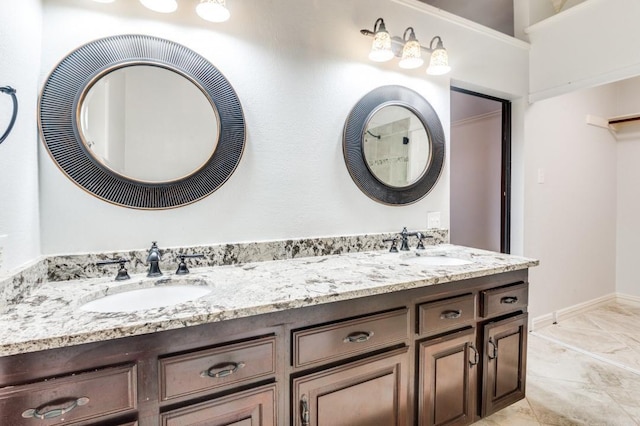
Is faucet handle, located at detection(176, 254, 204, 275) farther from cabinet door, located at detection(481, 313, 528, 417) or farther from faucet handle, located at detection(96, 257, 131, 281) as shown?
cabinet door, located at detection(481, 313, 528, 417)

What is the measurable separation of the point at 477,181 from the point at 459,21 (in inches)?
62.1

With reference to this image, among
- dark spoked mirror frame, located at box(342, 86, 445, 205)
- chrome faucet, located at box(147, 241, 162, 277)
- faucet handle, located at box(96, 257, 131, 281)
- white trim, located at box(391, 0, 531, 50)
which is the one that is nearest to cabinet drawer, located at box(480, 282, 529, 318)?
dark spoked mirror frame, located at box(342, 86, 445, 205)

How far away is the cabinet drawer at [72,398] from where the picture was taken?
2.31ft

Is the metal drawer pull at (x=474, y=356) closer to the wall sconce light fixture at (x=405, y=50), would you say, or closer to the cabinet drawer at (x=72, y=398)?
the cabinet drawer at (x=72, y=398)

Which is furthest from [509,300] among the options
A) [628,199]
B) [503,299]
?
[628,199]

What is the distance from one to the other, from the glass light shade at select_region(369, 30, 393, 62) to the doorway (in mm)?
1084

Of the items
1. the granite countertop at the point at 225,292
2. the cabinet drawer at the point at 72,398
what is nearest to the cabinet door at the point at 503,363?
the granite countertop at the point at 225,292

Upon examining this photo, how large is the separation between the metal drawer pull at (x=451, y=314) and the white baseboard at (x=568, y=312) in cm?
184

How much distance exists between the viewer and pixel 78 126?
1.21m

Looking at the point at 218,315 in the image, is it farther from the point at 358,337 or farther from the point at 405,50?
the point at 405,50

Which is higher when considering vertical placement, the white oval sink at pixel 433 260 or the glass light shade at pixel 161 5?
the glass light shade at pixel 161 5

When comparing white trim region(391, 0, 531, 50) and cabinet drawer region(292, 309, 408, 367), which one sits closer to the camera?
cabinet drawer region(292, 309, 408, 367)

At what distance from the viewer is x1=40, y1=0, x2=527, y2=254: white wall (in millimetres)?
1227

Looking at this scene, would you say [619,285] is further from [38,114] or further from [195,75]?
[38,114]
